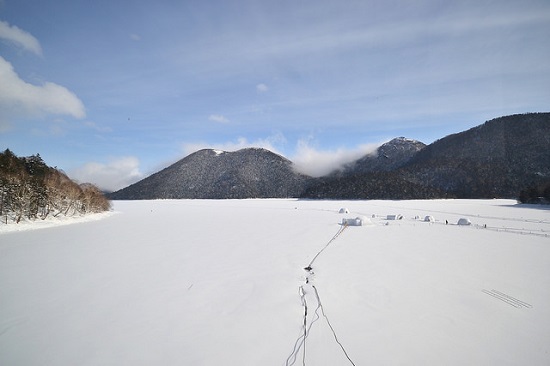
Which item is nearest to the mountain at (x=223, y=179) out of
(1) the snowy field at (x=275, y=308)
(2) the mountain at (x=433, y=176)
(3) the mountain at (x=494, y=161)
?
(2) the mountain at (x=433, y=176)

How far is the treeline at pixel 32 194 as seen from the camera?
75.0 feet

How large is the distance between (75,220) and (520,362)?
38.3m

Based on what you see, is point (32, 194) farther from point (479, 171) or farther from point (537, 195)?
point (479, 171)

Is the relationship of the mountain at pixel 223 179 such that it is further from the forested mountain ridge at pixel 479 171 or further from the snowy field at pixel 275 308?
the snowy field at pixel 275 308

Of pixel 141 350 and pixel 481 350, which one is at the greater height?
pixel 141 350

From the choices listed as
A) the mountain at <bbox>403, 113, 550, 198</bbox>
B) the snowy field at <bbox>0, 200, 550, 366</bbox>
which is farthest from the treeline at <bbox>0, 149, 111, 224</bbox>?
the mountain at <bbox>403, 113, 550, 198</bbox>

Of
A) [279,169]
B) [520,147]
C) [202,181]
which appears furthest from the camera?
[279,169]

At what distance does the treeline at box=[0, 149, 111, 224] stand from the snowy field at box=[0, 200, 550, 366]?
14881 mm

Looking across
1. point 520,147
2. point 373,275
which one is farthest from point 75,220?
point 520,147

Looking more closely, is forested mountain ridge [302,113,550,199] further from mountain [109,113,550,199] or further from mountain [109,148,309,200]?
mountain [109,148,309,200]

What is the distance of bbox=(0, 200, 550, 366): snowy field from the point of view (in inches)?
191

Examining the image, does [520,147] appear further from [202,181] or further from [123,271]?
[202,181]

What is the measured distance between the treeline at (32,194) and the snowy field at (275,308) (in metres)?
14.9

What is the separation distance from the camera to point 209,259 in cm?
1176
